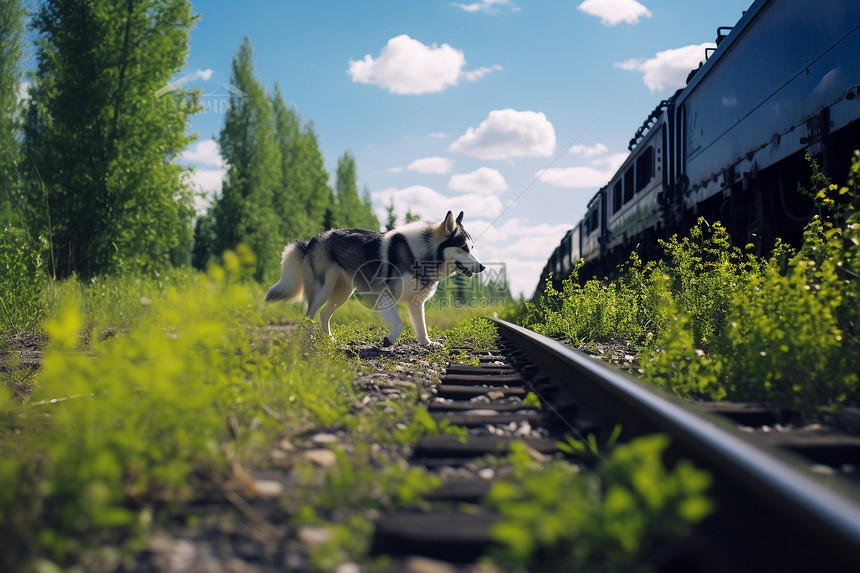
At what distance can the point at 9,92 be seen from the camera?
21172 millimetres

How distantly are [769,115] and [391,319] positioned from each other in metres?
4.25

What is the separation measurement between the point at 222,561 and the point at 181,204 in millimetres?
17551

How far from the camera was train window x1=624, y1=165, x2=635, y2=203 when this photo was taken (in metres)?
11.5

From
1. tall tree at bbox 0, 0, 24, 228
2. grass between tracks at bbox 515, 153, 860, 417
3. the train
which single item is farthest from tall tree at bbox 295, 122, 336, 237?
grass between tracks at bbox 515, 153, 860, 417

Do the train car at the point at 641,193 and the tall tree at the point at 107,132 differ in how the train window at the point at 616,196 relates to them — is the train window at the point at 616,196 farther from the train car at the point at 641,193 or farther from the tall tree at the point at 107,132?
the tall tree at the point at 107,132

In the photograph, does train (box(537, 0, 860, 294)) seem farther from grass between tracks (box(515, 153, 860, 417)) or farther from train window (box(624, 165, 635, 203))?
train window (box(624, 165, 635, 203))

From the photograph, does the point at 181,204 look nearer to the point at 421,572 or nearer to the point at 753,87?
the point at 753,87

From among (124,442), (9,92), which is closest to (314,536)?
(124,442)

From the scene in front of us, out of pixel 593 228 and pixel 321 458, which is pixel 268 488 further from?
pixel 593 228

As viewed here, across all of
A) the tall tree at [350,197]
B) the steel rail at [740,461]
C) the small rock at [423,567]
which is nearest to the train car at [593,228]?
the steel rail at [740,461]

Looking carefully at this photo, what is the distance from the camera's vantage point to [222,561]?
147 cm

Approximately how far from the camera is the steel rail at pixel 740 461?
1.19 meters

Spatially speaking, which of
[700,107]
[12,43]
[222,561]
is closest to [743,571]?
[222,561]

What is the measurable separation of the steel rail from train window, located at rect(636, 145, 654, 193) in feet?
25.9
